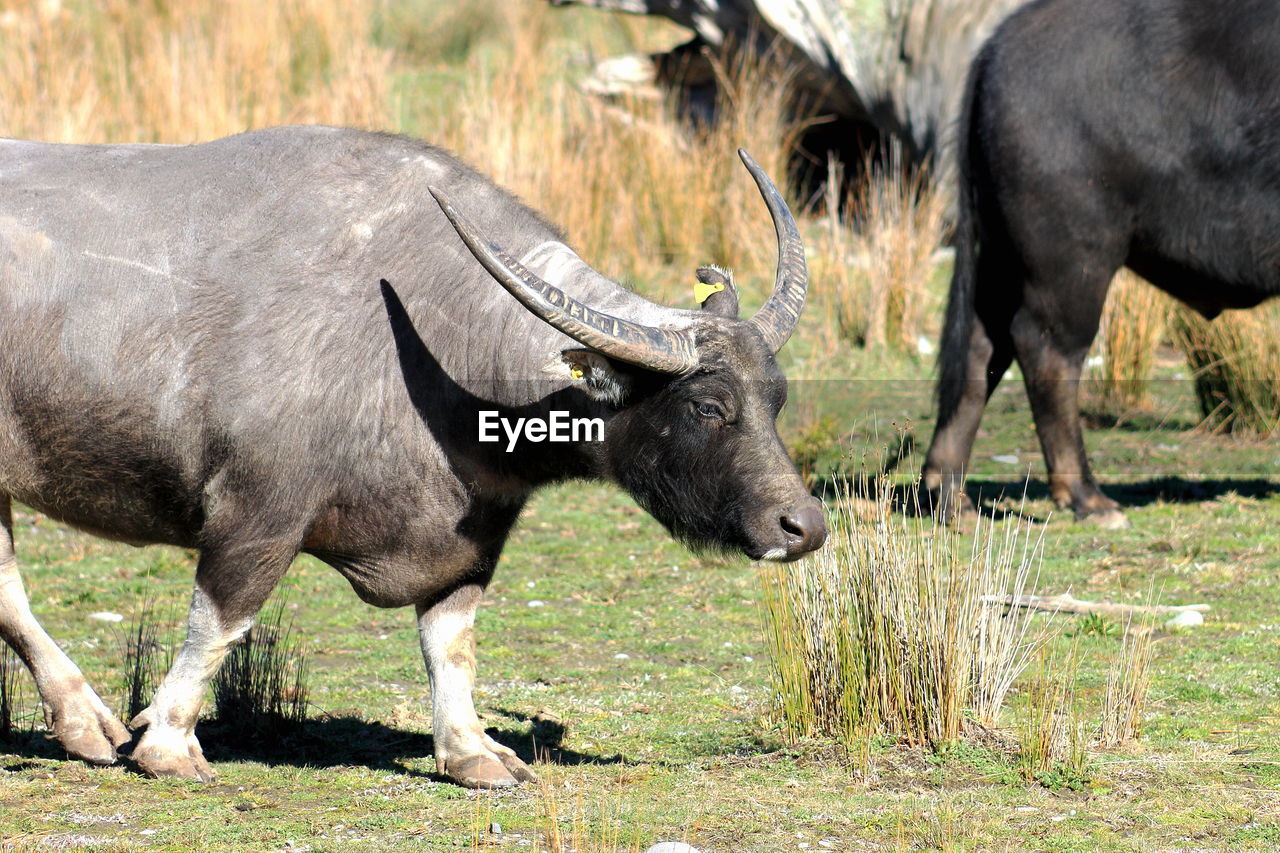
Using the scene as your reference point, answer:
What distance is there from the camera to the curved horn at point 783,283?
520cm

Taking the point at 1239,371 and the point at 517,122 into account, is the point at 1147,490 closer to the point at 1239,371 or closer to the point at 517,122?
the point at 1239,371

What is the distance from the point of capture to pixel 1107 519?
8656 millimetres

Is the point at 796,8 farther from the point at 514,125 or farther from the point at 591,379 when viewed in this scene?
the point at 591,379

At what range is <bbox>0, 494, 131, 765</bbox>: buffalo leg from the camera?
543cm

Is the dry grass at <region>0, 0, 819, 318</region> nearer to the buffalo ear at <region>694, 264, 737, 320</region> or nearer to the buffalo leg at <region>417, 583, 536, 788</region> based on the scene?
the buffalo ear at <region>694, 264, 737, 320</region>

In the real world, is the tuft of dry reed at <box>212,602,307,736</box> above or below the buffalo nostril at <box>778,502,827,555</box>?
below

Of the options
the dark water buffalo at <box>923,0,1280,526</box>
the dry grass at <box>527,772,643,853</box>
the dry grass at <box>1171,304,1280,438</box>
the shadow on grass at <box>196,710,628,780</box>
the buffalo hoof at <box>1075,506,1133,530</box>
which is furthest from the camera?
the dry grass at <box>1171,304,1280,438</box>

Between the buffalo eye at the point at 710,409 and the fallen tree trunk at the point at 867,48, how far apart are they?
7.76 m

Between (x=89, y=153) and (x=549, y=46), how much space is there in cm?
1406

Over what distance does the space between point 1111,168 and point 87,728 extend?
577 cm

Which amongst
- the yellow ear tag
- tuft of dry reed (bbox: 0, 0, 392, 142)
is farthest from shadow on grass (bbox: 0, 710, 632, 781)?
tuft of dry reed (bbox: 0, 0, 392, 142)

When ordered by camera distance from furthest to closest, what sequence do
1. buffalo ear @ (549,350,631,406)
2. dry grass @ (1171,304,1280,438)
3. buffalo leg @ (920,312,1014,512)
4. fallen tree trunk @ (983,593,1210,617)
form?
dry grass @ (1171,304,1280,438)
buffalo leg @ (920,312,1014,512)
fallen tree trunk @ (983,593,1210,617)
buffalo ear @ (549,350,631,406)

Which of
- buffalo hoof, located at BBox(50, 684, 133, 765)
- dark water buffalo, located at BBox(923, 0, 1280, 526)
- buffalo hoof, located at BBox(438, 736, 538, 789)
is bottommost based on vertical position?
buffalo hoof, located at BBox(438, 736, 538, 789)

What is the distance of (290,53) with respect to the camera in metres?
16.4
